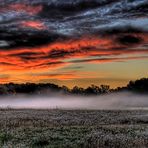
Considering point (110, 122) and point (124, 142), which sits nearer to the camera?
point (124, 142)

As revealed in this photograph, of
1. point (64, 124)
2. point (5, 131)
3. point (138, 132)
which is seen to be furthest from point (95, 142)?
point (64, 124)

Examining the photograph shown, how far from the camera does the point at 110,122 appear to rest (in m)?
51.4

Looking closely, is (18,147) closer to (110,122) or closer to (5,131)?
(5,131)

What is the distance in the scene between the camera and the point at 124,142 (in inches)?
1289

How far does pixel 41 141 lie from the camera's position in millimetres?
33375

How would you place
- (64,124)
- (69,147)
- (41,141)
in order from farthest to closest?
(64,124) → (41,141) → (69,147)

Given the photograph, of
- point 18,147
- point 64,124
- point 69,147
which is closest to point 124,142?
point 69,147

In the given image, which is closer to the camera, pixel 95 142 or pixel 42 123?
pixel 95 142

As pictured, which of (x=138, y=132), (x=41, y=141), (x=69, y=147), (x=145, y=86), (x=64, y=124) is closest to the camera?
(x=69, y=147)

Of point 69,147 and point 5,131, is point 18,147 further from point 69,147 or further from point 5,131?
point 5,131

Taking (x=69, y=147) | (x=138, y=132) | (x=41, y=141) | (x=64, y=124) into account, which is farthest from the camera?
(x=64, y=124)

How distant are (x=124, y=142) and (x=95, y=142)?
192cm

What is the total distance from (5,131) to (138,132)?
10.5 m

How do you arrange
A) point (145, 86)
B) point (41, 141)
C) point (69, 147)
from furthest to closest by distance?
point (145, 86)
point (41, 141)
point (69, 147)
